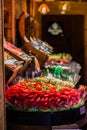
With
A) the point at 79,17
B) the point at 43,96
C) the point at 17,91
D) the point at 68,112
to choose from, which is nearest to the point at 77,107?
the point at 68,112

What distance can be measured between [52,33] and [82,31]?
118cm

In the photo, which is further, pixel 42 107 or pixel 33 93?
pixel 33 93

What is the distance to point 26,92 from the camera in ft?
11.5

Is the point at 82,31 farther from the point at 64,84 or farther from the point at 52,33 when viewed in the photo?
the point at 64,84

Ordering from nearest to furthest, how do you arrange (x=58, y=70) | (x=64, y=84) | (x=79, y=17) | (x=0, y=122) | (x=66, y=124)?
(x=0, y=122) < (x=66, y=124) < (x=64, y=84) < (x=58, y=70) < (x=79, y=17)

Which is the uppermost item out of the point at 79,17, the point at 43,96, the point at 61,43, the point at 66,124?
the point at 43,96

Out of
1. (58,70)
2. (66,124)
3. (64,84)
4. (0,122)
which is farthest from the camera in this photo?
(58,70)

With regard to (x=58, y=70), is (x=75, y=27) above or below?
below

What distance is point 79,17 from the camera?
12938 millimetres

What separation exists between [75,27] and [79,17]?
51 centimetres

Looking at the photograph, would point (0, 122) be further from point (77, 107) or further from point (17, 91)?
point (77, 107)

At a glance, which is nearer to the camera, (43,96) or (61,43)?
(43,96)

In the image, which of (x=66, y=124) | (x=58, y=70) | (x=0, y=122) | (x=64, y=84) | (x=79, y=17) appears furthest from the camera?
(x=79, y=17)

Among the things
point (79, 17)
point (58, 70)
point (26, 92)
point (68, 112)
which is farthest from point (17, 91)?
point (79, 17)
